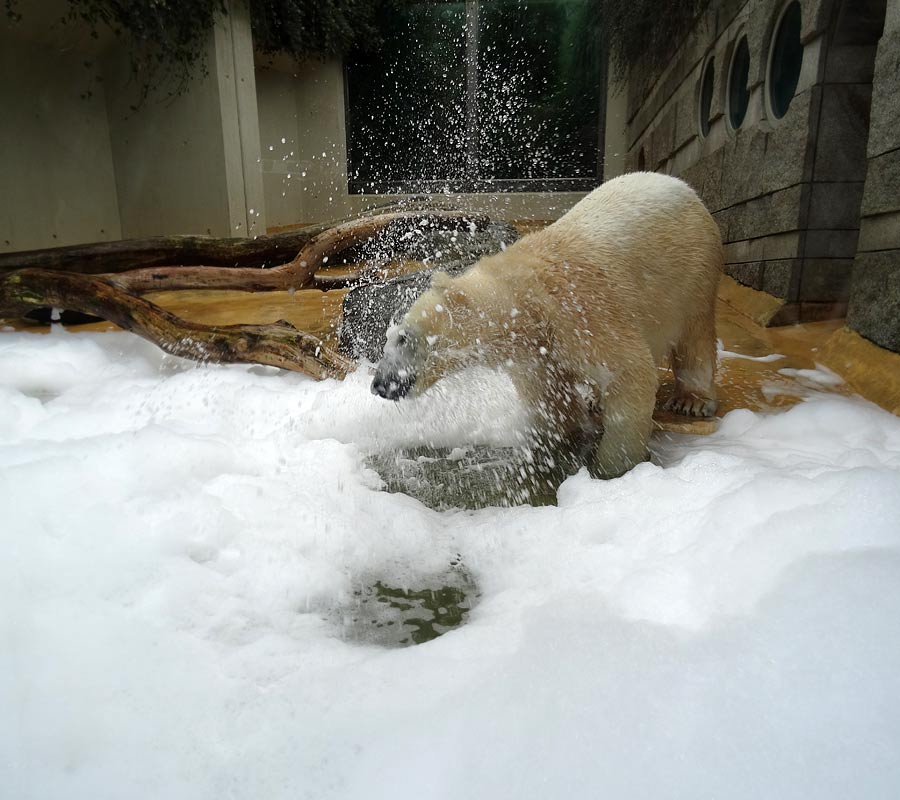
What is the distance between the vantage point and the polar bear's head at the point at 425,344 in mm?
1883

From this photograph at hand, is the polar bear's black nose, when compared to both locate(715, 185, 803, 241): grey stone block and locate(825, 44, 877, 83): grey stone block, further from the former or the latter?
locate(825, 44, 877, 83): grey stone block

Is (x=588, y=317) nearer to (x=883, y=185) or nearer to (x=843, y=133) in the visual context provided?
(x=883, y=185)

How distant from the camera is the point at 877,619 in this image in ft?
3.74

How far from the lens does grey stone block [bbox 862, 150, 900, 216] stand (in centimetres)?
257

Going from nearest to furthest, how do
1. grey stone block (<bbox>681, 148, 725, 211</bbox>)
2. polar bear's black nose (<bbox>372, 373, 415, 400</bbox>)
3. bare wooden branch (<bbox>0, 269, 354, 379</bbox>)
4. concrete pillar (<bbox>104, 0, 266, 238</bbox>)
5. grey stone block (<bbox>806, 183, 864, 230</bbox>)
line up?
1. polar bear's black nose (<bbox>372, 373, 415, 400</bbox>)
2. bare wooden branch (<bbox>0, 269, 354, 379</bbox>)
3. grey stone block (<bbox>806, 183, 864, 230</bbox>)
4. grey stone block (<bbox>681, 148, 725, 211</bbox>)
5. concrete pillar (<bbox>104, 0, 266, 238</bbox>)

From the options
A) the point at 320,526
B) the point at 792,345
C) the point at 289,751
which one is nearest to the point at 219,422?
the point at 320,526

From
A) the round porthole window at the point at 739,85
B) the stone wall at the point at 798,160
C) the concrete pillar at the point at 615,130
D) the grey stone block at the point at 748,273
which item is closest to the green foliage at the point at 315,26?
the concrete pillar at the point at 615,130

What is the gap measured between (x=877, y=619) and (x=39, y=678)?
58.3 inches

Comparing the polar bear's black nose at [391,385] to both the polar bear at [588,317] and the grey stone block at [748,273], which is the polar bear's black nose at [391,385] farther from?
the grey stone block at [748,273]

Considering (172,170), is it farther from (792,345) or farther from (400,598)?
(400,598)

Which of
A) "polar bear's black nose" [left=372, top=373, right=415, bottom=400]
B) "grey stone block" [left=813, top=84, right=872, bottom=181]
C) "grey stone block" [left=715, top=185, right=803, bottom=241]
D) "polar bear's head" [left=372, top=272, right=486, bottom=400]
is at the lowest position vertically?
"polar bear's black nose" [left=372, top=373, right=415, bottom=400]

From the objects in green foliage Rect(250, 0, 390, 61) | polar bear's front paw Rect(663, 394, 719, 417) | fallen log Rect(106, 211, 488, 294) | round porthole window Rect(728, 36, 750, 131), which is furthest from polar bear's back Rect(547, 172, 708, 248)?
green foliage Rect(250, 0, 390, 61)

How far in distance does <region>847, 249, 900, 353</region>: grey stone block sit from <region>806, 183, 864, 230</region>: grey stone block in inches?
33.6

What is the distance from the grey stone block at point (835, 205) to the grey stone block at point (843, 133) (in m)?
0.05
